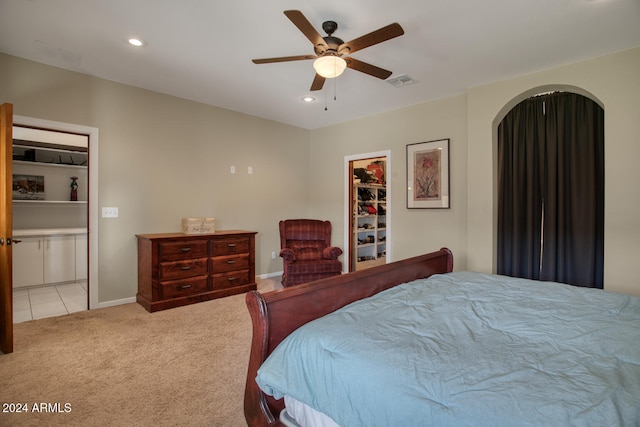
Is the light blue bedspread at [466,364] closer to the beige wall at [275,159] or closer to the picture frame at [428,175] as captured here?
the beige wall at [275,159]

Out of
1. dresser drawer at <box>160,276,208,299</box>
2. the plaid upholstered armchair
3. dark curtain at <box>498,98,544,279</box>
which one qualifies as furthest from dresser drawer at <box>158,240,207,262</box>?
dark curtain at <box>498,98,544,279</box>

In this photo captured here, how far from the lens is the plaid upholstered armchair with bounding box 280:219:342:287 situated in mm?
4281

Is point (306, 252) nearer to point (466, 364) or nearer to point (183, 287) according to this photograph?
point (183, 287)

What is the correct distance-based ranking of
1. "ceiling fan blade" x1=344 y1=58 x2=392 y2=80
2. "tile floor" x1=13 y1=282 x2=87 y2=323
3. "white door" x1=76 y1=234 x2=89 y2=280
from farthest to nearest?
"white door" x1=76 y1=234 x2=89 y2=280 < "tile floor" x1=13 y1=282 x2=87 y2=323 < "ceiling fan blade" x1=344 y1=58 x2=392 y2=80

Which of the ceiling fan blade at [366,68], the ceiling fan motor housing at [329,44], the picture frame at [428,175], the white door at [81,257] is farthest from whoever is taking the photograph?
the white door at [81,257]

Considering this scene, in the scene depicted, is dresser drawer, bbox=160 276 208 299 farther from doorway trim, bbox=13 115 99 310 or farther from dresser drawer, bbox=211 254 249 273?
doorway trim, bbox=13 115 99 310

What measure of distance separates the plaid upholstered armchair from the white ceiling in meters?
2.05

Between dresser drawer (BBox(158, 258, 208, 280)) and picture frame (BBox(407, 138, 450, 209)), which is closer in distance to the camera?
dresser drawer (BBox(158, 258, 208, 280))

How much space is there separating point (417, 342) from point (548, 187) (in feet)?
10.5

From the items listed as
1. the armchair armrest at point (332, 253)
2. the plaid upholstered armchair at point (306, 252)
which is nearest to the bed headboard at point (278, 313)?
the plaid upholstered armchair at point (306, 252)

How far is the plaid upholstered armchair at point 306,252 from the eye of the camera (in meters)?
4.28

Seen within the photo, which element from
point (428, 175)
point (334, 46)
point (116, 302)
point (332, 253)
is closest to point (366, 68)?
point (334, 46)

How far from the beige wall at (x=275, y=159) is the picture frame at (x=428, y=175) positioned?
10 cm

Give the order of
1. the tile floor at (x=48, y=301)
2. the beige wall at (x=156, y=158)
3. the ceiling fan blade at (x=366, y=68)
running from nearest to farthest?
the ceiling fan blade at (x=366, y=68)
the beige wall at (x=156, y=158)
the tile floor at (x=48, y=301)
